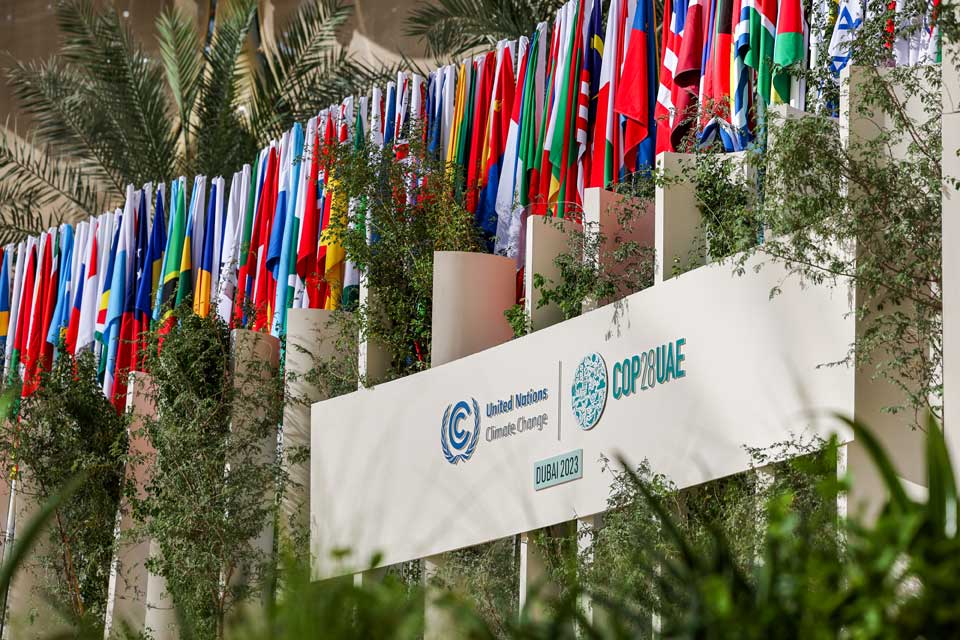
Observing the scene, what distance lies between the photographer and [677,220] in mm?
6699

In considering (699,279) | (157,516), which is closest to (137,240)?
(157,516)

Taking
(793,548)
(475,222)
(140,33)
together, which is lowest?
(793,548)

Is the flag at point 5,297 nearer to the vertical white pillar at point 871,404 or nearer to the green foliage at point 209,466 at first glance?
the green foliage at point 209,466

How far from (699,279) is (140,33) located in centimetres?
1426

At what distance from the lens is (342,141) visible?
1055 centimetres

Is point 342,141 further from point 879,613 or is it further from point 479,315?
point 879,613

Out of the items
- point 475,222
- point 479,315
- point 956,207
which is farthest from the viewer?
point 475,222

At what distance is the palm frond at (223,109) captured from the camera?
15117 millimetres

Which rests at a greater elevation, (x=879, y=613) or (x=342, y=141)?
(x=342, y=141)

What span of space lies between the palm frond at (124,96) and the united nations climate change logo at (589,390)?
30.2ft

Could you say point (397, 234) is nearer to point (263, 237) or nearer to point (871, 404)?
point (263, 237)

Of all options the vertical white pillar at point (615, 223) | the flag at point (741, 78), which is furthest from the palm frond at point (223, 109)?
the flag at point (741, 78)

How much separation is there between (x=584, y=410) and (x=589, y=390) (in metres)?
0.10

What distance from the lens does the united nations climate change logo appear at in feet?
22.3
